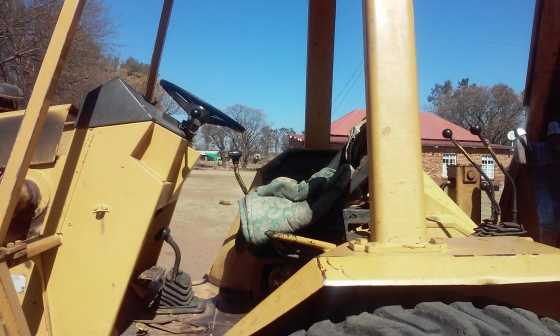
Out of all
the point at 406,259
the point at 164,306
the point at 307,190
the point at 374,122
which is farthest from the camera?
the point at 164,306

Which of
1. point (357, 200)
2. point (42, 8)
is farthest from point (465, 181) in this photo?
point (42, 8)

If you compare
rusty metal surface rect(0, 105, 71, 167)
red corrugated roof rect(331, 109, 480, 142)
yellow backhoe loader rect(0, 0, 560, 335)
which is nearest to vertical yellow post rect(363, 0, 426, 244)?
yellow backhoe loader rect(0, 0, 560, 335)

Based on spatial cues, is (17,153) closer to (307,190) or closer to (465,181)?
(307,190)

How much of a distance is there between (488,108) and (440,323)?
59807 mm

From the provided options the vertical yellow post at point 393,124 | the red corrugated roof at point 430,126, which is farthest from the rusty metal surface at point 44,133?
the red corrugated roof at point 430,126

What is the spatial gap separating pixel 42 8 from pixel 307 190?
70.0ft

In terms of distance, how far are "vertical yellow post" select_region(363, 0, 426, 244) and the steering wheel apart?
125cm

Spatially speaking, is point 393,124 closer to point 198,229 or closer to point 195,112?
point 195,112

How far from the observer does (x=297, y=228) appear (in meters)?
2.51

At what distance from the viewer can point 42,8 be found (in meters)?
20.5

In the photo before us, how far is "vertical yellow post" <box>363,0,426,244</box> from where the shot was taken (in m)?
Result: 1.59

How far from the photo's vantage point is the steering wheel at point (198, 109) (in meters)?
2.70

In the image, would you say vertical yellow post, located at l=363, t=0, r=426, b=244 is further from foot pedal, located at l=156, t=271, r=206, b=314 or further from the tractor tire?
foot pedal, located at l=156, t=271, r=206, b=314

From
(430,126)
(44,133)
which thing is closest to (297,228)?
(44,133)
